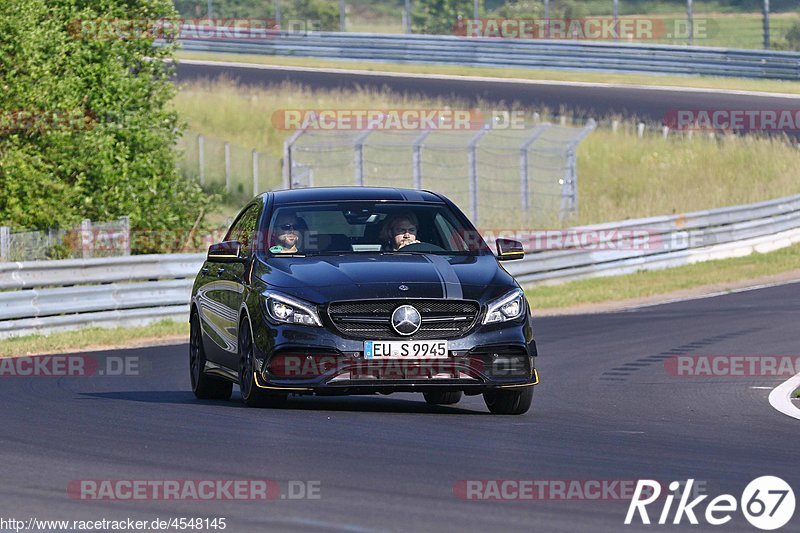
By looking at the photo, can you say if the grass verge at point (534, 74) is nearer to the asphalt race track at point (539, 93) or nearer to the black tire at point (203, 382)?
the asphalt race track at point (539, 93)

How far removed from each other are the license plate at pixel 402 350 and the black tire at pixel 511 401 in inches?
34.3

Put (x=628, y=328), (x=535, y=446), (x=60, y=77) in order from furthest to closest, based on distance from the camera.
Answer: (x=60, y=77), (x=628, y=328), (x=535, y=446)

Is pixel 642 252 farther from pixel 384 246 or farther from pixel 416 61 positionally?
pixel 416 61

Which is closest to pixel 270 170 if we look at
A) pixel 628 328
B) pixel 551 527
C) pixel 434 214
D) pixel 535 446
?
pixel 628 328

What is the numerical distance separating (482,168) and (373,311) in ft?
74.2

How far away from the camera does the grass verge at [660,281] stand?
25.3 m

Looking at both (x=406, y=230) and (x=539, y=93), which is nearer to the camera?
(x=406, y=230)

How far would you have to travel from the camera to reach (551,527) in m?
6.50

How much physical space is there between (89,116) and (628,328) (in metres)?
11.4

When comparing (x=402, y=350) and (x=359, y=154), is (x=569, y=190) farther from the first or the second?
(x=402, y=350)

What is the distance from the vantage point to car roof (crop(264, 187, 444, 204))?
38.8 feet

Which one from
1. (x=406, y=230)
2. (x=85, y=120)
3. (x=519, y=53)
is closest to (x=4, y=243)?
(x=85, y=120)

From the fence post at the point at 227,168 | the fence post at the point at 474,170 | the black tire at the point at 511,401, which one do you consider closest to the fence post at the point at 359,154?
the fence post at the point at 474,170

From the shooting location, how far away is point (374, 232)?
11.5 m
